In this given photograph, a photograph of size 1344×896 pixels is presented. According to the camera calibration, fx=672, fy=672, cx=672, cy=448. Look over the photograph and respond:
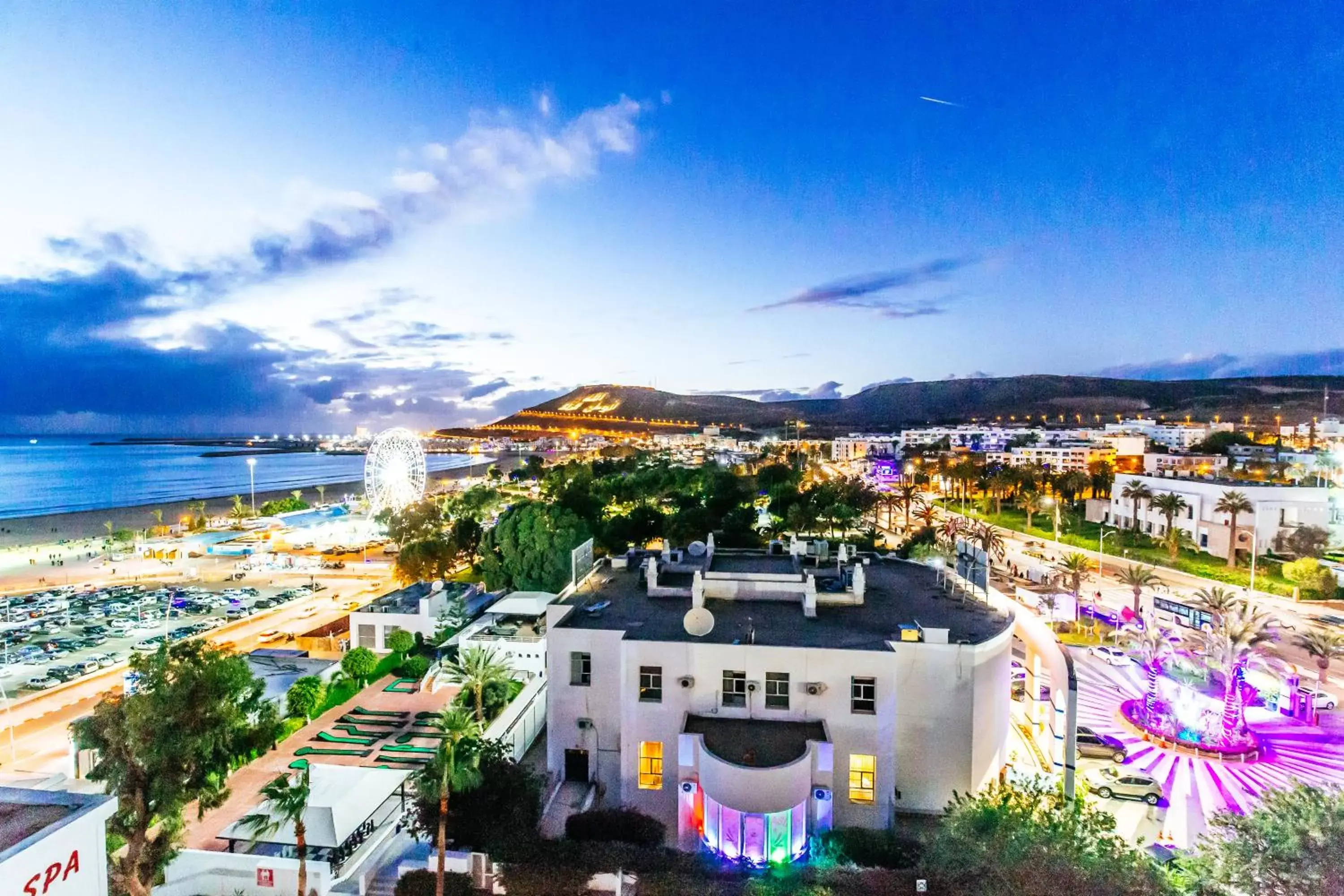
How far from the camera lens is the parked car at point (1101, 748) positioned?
74.7 feet

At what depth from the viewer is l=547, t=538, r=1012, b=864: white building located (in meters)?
15.7

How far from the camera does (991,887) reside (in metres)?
11.6

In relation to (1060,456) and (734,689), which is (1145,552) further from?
(1060,456)

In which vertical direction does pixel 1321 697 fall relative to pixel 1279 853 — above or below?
below

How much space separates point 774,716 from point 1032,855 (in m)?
6.90

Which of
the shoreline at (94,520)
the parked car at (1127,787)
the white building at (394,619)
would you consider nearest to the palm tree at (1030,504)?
the parked car at (1127,787)

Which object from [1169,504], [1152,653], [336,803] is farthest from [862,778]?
[1169,504]

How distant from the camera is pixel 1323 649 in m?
27.2

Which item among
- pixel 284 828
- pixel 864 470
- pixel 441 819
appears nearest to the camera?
pixel 441 819

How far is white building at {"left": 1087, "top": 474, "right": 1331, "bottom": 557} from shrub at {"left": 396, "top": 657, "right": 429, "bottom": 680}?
175 ft

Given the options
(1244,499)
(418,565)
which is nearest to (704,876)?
(418,565)

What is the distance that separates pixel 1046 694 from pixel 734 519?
29.9 m

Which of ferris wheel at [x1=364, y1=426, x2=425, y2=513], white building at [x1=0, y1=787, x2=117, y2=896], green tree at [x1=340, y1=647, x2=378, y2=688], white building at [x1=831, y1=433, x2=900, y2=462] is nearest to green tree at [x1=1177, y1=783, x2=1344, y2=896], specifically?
white building at [x1=0, y1=787, x2=117, y2=896]

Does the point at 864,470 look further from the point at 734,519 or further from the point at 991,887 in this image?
the point at 991,887
